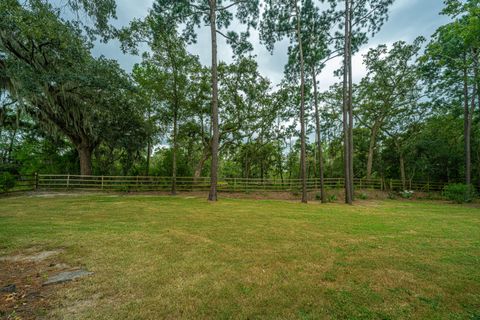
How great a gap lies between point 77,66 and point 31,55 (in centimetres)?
206

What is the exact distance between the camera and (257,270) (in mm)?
2572

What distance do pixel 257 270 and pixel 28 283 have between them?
2682mm

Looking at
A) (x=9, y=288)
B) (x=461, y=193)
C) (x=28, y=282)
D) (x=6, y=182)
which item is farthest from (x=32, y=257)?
(x=461, y=193)

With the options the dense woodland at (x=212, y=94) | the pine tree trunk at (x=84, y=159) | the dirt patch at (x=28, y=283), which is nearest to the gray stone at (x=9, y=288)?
the dirt patch at (x=28, y=283)

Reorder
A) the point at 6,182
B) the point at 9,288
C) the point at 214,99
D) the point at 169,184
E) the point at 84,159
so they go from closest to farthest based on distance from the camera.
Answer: the point at 9,288 < the point at 214,99 < the point at 6,182 < the point at 84,159 < the point at 169,184

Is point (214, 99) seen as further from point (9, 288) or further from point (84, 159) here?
point (84, 159)

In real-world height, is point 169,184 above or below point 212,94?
below

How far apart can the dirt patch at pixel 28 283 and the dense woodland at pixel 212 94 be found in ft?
17.8

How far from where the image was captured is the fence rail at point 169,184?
41.4ft

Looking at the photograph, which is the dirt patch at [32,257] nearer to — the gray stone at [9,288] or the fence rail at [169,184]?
the gray stone at [9,288]

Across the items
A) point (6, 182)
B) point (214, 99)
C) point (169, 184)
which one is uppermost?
point (214, 99)

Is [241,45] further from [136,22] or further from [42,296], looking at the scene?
[42,296]

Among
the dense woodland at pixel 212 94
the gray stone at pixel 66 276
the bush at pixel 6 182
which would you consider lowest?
the gray stone at pixel 66 276

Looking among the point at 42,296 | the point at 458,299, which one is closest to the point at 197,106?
the point at 42,296
